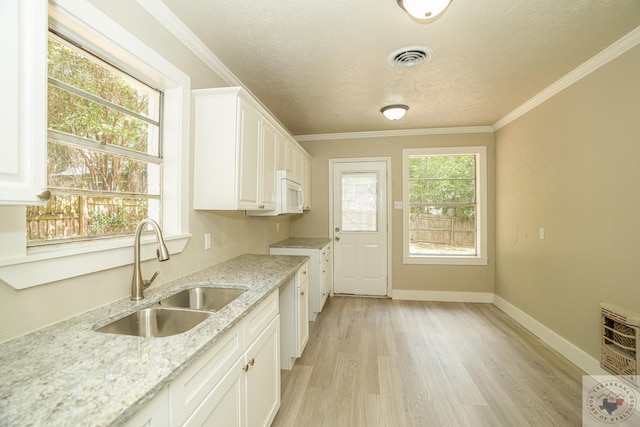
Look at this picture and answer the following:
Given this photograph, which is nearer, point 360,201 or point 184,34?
point 184,34

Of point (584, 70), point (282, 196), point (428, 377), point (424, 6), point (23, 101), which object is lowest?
point (428, 377)

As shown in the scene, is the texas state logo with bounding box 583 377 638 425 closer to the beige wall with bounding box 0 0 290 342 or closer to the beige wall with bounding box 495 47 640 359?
the beige wall with bounding box 495 47 640 359

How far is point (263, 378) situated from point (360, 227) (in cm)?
316

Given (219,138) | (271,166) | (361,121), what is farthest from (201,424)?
(361,121)

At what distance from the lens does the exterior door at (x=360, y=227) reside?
4.41 m

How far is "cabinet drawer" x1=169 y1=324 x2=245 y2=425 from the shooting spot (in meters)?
0.86

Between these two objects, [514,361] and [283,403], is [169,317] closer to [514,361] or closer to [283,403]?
[283,403]

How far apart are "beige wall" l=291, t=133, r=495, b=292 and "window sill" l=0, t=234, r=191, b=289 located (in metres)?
3.13

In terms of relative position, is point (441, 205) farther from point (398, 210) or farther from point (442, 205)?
point (398, 210)

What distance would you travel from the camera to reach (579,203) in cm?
247

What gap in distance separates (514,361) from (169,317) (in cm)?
286

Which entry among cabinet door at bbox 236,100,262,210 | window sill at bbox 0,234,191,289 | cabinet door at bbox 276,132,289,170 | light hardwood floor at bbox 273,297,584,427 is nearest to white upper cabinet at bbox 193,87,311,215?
cabinet door at bbox 236,100,262,210

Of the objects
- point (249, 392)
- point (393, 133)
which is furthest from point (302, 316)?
point (393, 133)

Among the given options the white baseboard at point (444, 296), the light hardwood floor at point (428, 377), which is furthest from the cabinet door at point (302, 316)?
the white baseboard at point (444, 296)
